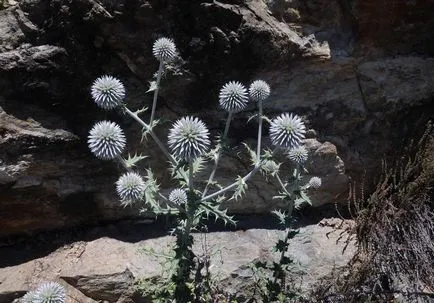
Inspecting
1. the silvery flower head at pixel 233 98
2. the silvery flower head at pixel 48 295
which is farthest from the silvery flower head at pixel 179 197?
the silvery flower head at pixel 48 295

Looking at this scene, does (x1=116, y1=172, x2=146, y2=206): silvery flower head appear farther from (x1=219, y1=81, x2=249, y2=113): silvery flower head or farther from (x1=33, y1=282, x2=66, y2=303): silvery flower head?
(x1=219, y1=81, x2=249, y2=113): silvery flower head

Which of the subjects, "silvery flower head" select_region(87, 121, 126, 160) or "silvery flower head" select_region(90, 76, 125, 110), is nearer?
"silvery flower head" select_region(87, 121, 126, 160)

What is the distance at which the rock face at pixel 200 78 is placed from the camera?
4059 millimetres

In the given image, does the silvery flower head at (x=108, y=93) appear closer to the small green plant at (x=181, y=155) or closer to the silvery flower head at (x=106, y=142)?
the small green plant at (x=181, y=155)

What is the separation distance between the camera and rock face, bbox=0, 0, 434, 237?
406cm

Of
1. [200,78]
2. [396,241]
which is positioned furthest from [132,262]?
[396,241]

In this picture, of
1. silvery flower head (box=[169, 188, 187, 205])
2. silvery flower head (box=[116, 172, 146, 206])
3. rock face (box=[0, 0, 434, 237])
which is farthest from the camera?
rock face (box=[0, 0, 434, 237])

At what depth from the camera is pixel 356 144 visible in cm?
480

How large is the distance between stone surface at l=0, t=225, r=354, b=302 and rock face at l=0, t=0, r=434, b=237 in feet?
0.98

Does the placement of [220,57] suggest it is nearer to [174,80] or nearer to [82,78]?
[174,80]

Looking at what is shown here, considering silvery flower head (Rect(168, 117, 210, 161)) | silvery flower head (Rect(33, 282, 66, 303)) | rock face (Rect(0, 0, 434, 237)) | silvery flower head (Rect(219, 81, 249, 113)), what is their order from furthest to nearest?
rock face (Rect(0, 0, 434, 237))
silvery flower head (Rect(219, 81, 249, 113))
silvery flower head (Rect(168, 117, 210, 161))
silvery flower head (Rect(33, 282, 66, 303))

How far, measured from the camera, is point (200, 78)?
14.2 feet

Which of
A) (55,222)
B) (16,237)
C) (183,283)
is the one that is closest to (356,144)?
(183,283)

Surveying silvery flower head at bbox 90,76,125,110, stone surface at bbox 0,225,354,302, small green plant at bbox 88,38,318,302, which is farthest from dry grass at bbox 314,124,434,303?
silvery flower head at bbox 90,76,125,110
